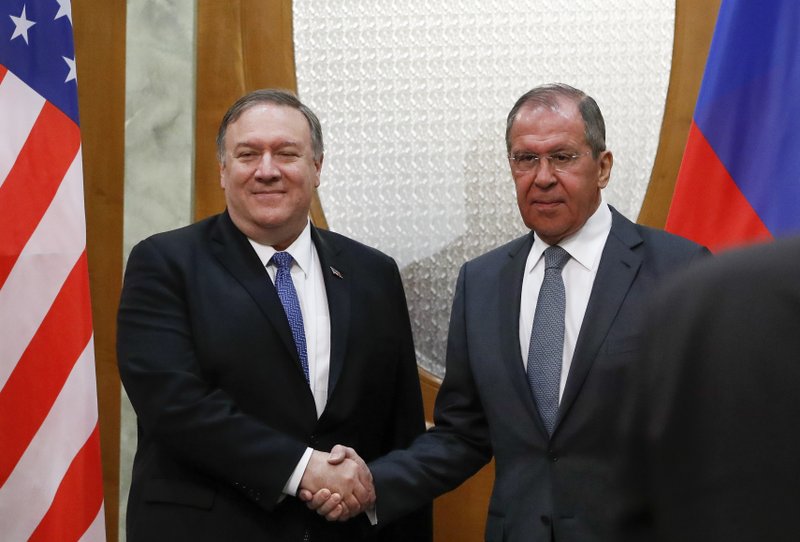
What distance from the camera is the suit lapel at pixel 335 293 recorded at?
2062 mm

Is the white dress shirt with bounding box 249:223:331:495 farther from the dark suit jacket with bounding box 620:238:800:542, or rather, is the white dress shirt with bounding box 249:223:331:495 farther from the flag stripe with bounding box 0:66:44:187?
the dark suit jacket with bounding box 620:238:800:542

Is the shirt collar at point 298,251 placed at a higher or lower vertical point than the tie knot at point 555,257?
higher

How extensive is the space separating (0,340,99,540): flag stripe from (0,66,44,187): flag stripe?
446mm

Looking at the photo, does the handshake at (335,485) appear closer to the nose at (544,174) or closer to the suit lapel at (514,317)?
the suit lapel at (514,317)

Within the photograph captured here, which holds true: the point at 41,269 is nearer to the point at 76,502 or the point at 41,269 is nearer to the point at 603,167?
the point at 76,502

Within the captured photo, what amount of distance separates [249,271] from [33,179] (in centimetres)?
64

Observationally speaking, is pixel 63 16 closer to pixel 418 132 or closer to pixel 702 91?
pixel 418 132

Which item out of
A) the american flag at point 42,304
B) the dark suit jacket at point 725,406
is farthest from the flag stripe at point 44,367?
the dark suit jacket at point 725,406

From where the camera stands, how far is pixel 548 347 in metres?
1.99

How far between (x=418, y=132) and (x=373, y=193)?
190mm

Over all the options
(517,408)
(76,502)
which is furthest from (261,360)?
(76,502)

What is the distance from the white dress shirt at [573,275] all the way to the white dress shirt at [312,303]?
0.38 metres

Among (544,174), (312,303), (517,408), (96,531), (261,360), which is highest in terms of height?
(544,174)

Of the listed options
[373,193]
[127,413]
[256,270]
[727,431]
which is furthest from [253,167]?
[727,431]
